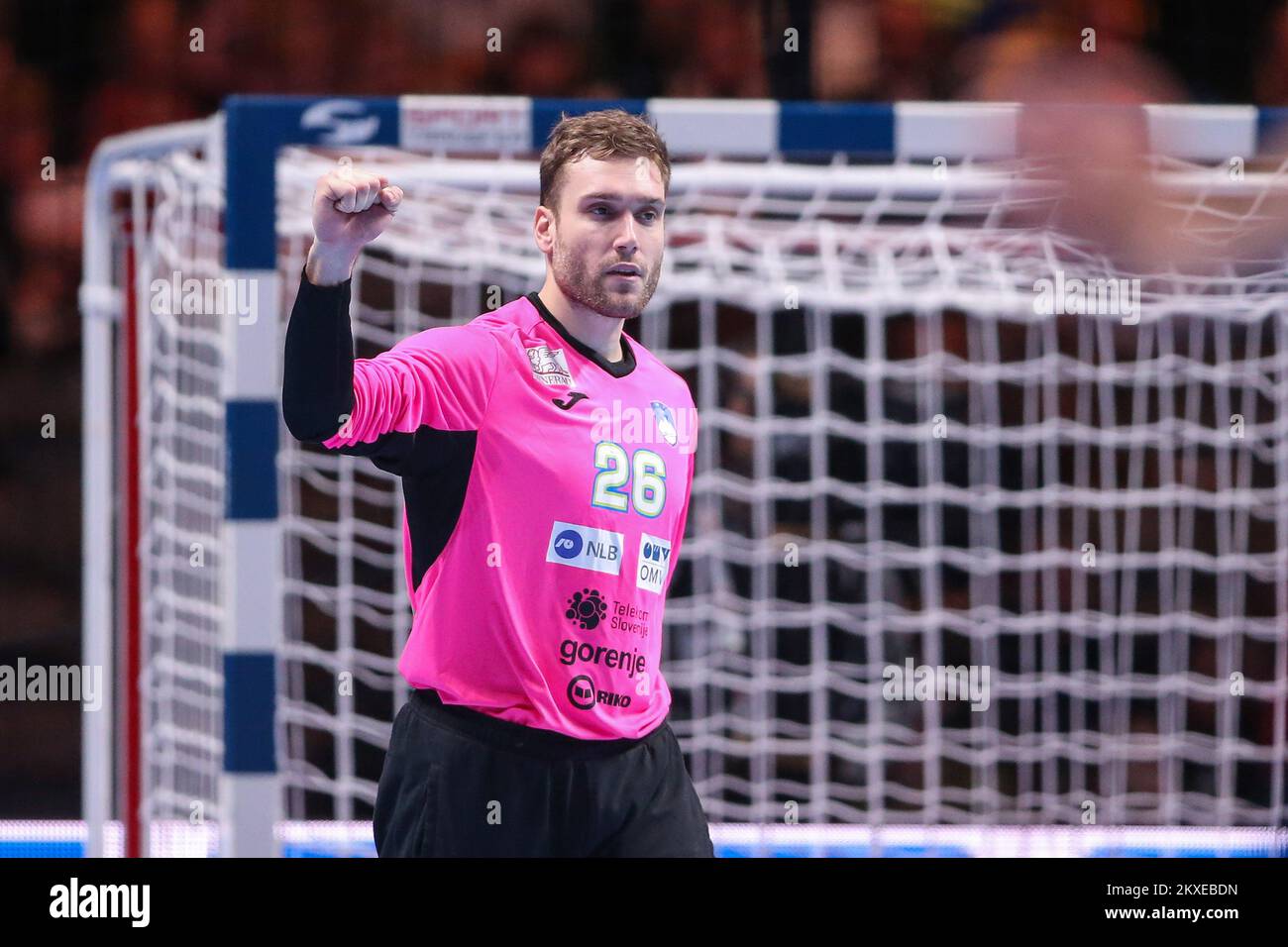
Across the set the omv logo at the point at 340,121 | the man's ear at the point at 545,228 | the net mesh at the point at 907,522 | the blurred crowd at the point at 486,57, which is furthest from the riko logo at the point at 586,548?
the blurred crowd at the point at 486,57

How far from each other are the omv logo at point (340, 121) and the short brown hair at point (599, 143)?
1.87ft

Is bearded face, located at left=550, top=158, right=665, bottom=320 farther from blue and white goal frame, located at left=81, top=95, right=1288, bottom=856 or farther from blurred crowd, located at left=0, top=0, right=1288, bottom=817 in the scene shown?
blurred crowd, located at left=0, top=0, right=1288, bottom=817

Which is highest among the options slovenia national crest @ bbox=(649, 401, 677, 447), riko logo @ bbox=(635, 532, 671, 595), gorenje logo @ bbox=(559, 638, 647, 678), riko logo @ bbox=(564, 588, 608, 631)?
slovenia national crest @ bbox=(649, 401, 677, 447)

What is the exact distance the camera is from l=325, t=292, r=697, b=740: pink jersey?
7.14 feet

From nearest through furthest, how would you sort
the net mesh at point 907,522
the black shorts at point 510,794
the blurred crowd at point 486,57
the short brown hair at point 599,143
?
the black shorts at point 510,794 < the short brown hair at point 599,143 < the net mesh at point 907,522 < the blurred crowd at point 486,57

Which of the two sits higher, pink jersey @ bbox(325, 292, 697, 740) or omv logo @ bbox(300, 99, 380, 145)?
omv logo @ bbox(300, 99, 380, 145)

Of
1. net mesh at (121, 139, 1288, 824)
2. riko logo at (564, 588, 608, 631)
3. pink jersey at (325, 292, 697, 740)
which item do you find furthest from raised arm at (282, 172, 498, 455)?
net mesh at (121, 139, 1288, 824)

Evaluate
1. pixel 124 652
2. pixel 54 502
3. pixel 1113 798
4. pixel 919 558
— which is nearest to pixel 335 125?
pixel 124 652

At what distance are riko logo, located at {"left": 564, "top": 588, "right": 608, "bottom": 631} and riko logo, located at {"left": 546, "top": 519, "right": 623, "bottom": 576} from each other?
0.04 m

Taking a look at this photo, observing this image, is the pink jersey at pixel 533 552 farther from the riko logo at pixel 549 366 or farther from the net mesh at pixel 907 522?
the net mesh at pixel 907 522

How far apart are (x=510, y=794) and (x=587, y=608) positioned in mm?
282

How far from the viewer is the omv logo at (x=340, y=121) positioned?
276 centimetres

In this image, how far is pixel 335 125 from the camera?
9.09ft
